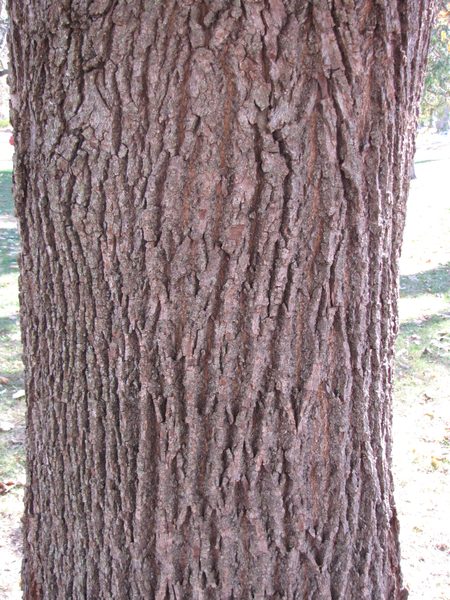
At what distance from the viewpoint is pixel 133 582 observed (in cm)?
208

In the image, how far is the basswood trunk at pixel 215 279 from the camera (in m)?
1.74

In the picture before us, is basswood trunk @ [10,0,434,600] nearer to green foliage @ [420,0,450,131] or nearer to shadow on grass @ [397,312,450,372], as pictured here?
shadow on grass @ [397,312,450,372]

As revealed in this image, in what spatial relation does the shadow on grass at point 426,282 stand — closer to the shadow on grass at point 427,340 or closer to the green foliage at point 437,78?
the shadow on grass at point 427,340

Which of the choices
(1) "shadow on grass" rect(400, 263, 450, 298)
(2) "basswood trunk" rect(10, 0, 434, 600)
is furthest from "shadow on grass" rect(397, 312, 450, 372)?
(2) "basswood trunk" rect(10, 0, 434, 600)

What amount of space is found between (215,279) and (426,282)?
784 cm

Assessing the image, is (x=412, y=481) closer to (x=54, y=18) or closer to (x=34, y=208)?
(x=34, y=208)

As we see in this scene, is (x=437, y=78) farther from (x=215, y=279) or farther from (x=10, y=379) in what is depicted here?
(x=215, y=279)

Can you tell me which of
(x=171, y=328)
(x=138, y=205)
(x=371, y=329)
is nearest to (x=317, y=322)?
(x=371, y=329)

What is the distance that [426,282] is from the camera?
30.0ft

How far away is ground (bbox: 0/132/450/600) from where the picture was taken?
3651mm

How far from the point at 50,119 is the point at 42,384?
0.83m

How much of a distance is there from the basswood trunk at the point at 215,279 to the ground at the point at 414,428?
1.65 m

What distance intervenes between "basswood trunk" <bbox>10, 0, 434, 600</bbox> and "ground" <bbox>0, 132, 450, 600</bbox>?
5.40 feet

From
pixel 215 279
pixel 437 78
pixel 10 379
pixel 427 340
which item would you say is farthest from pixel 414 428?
pixel 437 78
